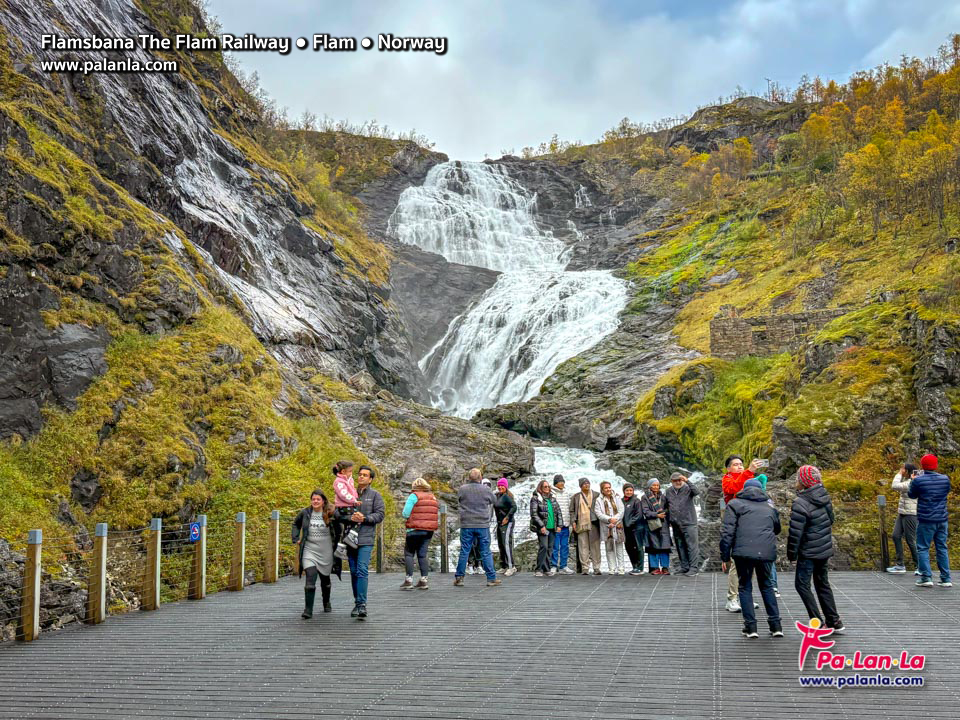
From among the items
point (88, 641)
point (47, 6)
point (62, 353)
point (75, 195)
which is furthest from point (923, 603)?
point (47, 6)

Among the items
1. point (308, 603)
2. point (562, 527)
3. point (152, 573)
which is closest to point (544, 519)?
point (562, 527)

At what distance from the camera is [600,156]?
337 feet

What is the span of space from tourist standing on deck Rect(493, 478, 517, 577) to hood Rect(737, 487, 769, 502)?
597 cm

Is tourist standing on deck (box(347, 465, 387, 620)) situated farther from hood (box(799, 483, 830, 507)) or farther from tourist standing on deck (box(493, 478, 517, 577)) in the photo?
hood (box(799, 483, 830, 507))

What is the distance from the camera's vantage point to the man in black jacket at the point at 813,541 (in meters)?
8.07

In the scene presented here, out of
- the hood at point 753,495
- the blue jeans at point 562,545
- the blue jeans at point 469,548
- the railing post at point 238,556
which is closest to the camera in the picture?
the hood at point 753,495

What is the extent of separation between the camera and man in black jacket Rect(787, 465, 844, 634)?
8070 millimetres

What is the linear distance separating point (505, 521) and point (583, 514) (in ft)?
5.12

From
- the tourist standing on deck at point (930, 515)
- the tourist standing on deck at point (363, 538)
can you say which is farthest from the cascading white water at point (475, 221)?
the tourist standing on deck at point (363, 538)

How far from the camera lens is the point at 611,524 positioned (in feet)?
47.2

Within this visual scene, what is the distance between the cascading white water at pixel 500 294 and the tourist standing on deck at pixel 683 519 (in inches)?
1156

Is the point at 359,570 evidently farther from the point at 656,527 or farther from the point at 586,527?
the point at 656,527

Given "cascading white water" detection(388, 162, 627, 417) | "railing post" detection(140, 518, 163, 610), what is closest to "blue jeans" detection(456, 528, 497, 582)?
"railing post" detection(140, 518, 163, 610)

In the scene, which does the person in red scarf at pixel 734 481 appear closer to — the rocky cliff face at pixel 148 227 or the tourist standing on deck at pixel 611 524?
the tourist standing on deck at pixel 611 524
